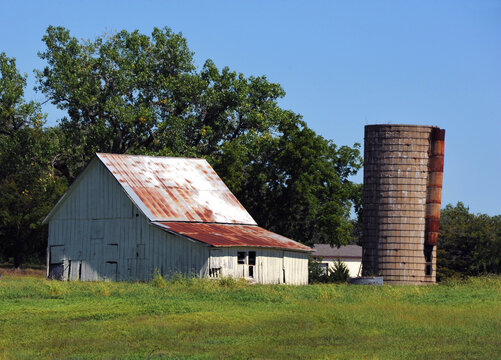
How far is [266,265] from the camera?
3928 centimetres

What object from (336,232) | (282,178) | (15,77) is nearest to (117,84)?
(15,77)

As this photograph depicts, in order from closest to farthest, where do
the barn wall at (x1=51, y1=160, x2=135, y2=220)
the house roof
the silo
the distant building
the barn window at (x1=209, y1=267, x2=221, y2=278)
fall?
the barn window at (x1=209, y1=267, x2=221, y2=278)
the barn wall at (x1=51, y1=160, x2=135, y2=220)
the silo
the distant building
the house roof

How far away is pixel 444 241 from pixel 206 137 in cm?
1999

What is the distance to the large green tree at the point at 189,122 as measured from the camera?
53037 millimetres

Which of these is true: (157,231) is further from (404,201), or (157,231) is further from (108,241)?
(404,201)

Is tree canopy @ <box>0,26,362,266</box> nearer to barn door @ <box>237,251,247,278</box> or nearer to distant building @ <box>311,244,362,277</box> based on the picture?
barn door @ <box>237,251,247,278</box>

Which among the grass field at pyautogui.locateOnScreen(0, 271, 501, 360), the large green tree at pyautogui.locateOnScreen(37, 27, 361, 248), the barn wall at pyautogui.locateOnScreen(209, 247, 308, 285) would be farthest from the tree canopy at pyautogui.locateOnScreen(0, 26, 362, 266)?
the grass field at pyautogui.locateOnScreen(0, 271, 501, 360)

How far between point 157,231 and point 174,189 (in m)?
4.44

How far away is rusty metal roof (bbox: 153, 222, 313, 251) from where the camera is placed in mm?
36812

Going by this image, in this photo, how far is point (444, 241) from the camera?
2499 inches

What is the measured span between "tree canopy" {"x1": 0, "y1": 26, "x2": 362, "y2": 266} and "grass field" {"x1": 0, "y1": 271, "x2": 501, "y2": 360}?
21500 mm

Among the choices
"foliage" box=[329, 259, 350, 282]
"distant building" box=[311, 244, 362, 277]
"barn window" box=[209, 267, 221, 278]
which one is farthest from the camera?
"distant building" box=[311, 244, 362, 277]

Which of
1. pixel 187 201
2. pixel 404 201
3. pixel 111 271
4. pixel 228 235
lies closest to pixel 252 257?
pixel 228 235

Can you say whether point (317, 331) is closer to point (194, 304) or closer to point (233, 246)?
point (194, 304)
